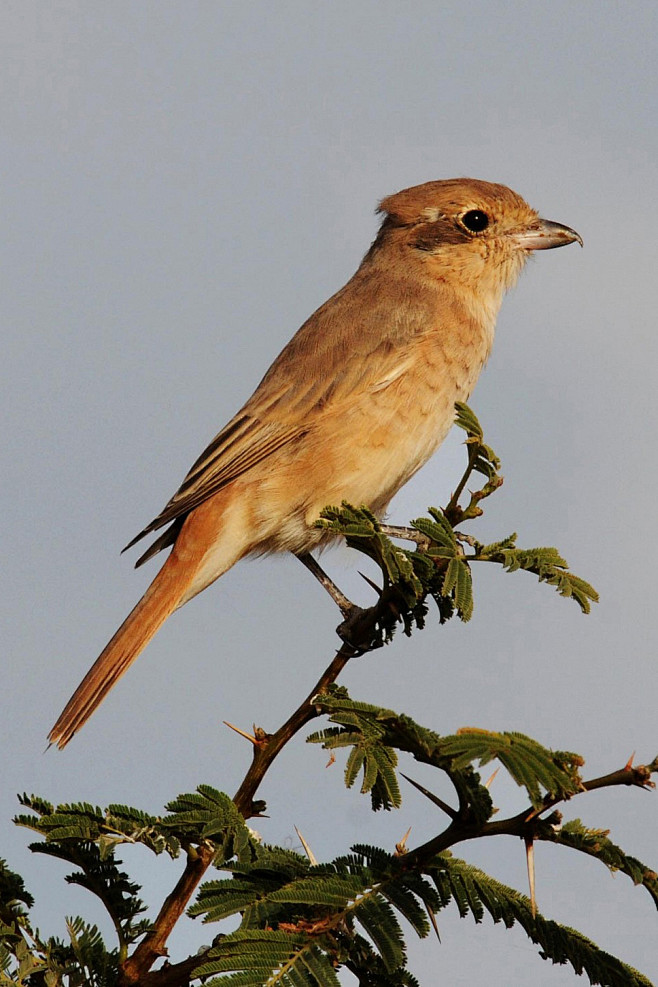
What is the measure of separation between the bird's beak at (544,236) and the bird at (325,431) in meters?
0.29

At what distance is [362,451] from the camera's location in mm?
4773

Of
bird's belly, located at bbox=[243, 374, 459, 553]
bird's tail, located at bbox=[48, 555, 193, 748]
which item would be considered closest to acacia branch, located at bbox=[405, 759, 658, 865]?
bird's tail, located at bbox=[48, 555, 193, 748]

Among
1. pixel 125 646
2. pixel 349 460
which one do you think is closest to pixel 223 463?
pixel 349 460

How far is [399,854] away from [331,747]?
0.81 ft

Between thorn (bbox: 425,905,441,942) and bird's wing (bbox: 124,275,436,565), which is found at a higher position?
bird's wing (bbox: 124,275,436,565)

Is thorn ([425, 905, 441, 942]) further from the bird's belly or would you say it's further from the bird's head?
the bird's head

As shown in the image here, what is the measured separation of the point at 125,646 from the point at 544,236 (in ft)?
10.2

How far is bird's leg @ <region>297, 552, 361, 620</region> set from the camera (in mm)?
4824

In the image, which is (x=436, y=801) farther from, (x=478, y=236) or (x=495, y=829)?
(x=478, y=236)

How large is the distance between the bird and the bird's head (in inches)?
1.0

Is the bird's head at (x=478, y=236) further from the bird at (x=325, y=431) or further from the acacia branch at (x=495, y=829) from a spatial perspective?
the acacia branch at (x=495, y=829)

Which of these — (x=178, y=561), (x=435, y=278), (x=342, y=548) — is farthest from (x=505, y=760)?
(x=435, y=278)

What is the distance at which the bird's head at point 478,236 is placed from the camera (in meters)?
5.70

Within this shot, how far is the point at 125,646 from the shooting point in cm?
431
